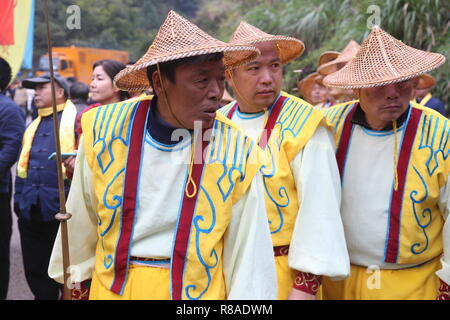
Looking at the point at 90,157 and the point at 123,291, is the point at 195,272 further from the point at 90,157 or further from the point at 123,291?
the point at 90,157

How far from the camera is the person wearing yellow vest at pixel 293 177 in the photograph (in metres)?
2.75

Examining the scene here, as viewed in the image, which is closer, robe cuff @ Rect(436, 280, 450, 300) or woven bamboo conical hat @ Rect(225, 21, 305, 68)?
robe cuff @ Rect(436, 280, 450, 300)

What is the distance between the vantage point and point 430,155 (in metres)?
2.81

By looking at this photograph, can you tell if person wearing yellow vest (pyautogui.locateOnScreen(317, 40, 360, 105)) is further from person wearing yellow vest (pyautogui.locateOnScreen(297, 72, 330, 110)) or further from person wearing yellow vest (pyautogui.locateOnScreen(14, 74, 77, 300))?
person wearing yellow vest (pyautogui.locateOnScreen(14, 74, 77, 300))

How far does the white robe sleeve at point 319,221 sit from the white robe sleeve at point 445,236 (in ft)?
1.47

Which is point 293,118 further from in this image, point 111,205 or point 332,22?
point 332,22

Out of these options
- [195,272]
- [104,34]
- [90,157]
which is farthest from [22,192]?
[104,34]

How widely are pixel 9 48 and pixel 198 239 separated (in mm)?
2022

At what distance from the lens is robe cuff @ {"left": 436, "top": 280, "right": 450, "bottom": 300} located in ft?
9.07

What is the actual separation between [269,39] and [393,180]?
971 millimetres

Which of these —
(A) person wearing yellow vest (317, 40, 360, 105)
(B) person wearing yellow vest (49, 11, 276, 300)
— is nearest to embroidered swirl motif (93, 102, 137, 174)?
(B) person wearing yellow vest (49, 11, 276, 300)

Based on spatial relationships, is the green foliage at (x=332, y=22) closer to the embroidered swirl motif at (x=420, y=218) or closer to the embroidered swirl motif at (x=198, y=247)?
the embroidered swirl motif at (x=198, y=247)

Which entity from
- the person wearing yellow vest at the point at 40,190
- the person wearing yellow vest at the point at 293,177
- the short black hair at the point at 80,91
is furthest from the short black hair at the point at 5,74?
the person wearing yellow vest at the point at 293,177

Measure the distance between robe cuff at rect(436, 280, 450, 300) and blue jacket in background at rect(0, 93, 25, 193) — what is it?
3.24 m
